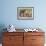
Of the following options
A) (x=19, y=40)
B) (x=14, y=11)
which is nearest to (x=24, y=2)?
(x=14, y=11)

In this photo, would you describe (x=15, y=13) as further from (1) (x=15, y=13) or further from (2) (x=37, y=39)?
(2) (x=37, y=39)

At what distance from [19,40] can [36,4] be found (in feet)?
4.47

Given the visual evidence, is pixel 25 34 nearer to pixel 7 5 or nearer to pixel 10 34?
pixel 10 34

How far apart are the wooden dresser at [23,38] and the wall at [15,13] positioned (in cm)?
60

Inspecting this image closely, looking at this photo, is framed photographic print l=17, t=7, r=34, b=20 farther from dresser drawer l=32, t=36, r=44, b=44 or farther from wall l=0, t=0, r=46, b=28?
dresser drawer l=32, t=36, r=44, b=44

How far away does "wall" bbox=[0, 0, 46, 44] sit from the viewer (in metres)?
4.30

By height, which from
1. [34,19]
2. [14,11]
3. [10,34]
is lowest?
[10,34]

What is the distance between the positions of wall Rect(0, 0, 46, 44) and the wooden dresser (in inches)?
23.6

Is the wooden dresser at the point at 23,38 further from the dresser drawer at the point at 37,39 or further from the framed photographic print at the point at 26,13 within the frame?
the framed photographic print at the point at 26,13

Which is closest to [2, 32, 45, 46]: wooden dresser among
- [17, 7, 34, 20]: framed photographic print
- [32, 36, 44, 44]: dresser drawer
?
[32, 36, 44, 44]: dresser drawer

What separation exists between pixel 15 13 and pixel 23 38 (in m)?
0.97

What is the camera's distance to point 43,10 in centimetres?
433

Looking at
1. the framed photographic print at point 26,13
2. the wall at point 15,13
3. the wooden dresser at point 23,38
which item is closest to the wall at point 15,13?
the wall at point 15,13

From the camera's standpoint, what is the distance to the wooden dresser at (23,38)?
380 centimetres
